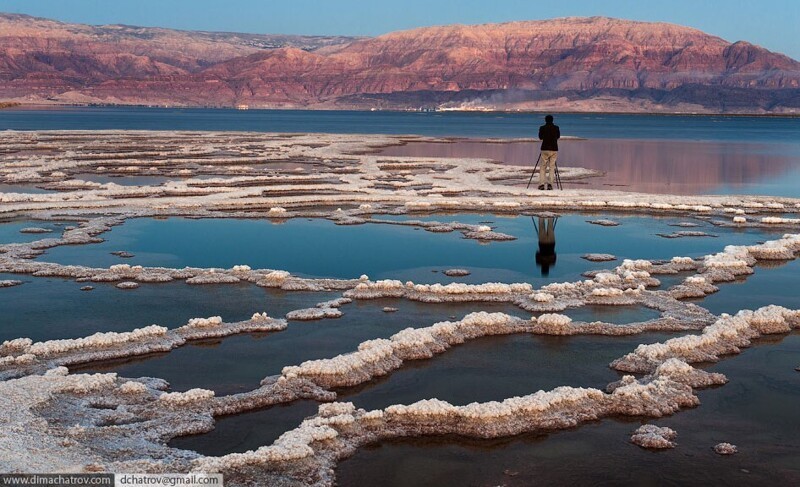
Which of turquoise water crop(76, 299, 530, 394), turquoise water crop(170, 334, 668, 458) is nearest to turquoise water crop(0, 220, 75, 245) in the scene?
turquoise water crop(76, 299, 530, 394)

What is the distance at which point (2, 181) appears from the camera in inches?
1385

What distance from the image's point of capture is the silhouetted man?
30547 mm

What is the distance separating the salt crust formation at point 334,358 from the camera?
8640 mm

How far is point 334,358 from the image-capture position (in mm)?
11180

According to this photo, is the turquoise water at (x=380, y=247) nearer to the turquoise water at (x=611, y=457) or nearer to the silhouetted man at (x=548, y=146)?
the silhouetted man at (x=548, y=146)

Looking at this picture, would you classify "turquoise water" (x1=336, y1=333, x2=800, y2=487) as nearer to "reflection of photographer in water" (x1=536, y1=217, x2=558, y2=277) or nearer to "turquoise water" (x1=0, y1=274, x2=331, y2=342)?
"turquoise water" (x1=0, y1=274, x2=331, y2=342)

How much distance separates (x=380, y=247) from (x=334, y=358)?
369 inches

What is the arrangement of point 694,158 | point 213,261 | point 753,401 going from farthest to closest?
point 694,158
point 213,261
point 753,401

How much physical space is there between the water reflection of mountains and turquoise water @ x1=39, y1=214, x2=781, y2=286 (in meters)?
13.7

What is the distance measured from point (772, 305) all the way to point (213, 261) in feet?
37.1

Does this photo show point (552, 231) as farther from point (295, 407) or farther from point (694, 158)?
point (694, 158)

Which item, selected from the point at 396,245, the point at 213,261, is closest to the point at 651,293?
the point at 396,245

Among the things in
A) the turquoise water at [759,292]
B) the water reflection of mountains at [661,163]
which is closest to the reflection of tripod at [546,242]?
the turquoise water at [759,292]

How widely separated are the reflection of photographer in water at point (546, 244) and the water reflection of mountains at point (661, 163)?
39.2ft
